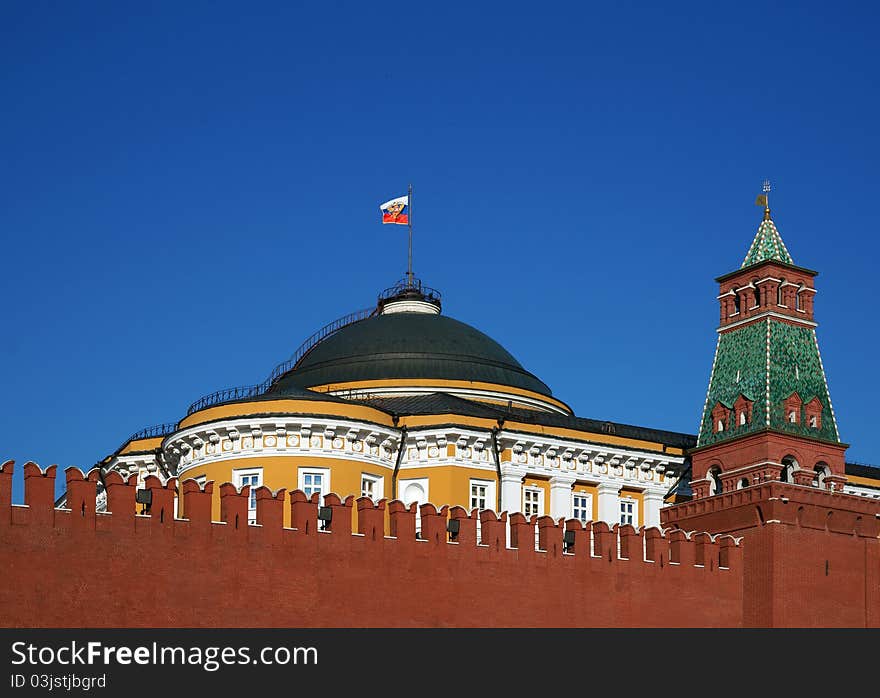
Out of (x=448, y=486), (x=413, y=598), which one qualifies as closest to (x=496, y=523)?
(x=413, y=598)

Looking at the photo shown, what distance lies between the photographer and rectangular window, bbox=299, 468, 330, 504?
47.6 metres

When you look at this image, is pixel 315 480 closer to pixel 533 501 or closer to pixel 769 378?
pixel 533 501

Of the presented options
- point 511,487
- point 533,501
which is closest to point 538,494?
point 533,501

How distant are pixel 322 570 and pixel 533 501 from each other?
12270mm

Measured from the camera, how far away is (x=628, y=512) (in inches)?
2036

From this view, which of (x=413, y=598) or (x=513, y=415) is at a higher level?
(x=513, y=415)

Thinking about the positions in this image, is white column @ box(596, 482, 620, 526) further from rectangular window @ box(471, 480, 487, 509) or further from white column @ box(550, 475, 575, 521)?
rectangular window @ box(471, 480, 487, 509)

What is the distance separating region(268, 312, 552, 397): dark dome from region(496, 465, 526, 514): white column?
14.2 feet

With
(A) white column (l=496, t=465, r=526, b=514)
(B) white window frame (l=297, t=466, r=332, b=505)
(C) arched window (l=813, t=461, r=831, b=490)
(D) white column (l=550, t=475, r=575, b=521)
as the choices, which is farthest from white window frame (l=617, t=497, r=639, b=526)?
(B) white window frame (l=297, t=466, r=332, b=505)

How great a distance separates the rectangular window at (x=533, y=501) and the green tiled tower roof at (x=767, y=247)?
848 centimetres

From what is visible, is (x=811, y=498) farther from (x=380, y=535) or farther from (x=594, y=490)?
(x=380, y=535)
